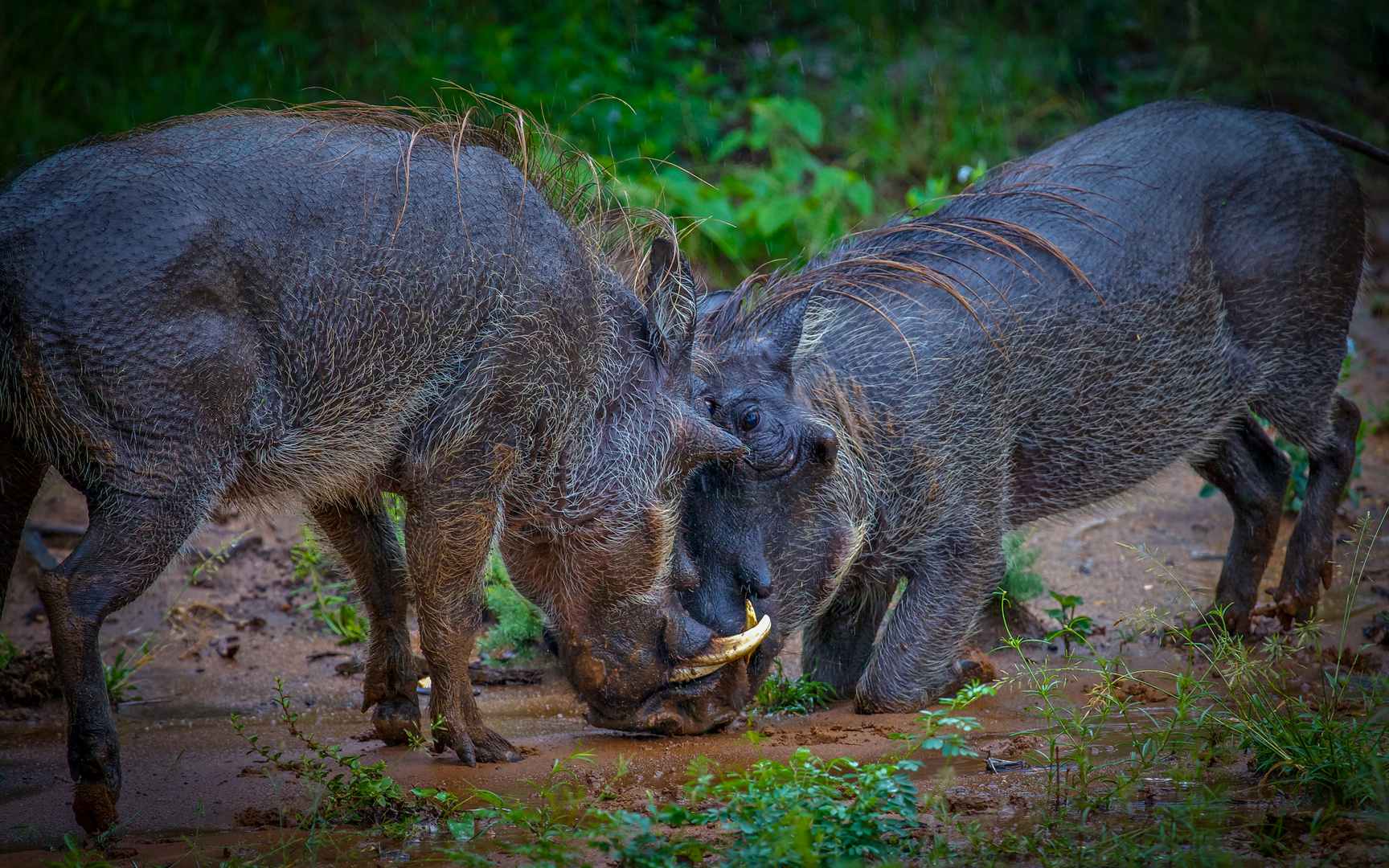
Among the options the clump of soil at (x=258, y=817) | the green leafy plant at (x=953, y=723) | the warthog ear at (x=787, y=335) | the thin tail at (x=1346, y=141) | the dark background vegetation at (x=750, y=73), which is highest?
the dark background vegetation at (x=750, y=73)

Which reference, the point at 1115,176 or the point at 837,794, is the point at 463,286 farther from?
the point at 1115,176

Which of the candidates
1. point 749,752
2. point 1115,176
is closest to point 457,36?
point 1115,176

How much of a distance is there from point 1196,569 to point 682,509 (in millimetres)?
2854

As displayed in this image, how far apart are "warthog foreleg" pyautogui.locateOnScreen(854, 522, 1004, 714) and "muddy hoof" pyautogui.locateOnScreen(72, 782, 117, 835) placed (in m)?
2.24

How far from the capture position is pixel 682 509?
147 inches

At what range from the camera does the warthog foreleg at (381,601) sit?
3641mm

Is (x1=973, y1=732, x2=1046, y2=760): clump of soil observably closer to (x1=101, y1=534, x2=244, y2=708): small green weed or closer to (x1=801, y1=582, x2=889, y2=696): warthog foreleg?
(x1=801, y1=582, x2=889, y2=696): warthog foreleg

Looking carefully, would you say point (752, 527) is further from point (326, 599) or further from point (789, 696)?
point (326, 599)

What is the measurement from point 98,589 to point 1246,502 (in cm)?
414

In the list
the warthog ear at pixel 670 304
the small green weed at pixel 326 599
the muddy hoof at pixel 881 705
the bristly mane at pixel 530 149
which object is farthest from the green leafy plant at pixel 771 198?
the muddy hoof at pixel 881 705

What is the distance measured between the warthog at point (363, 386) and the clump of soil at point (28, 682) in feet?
4.13

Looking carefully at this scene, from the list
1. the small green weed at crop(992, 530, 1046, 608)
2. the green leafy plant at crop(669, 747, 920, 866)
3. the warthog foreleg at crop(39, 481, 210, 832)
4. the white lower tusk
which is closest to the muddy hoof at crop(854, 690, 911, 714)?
the white lower tusk

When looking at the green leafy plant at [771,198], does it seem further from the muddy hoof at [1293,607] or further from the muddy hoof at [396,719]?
the muddy hoof at [396,719]

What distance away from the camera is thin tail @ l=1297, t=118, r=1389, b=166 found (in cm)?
459
